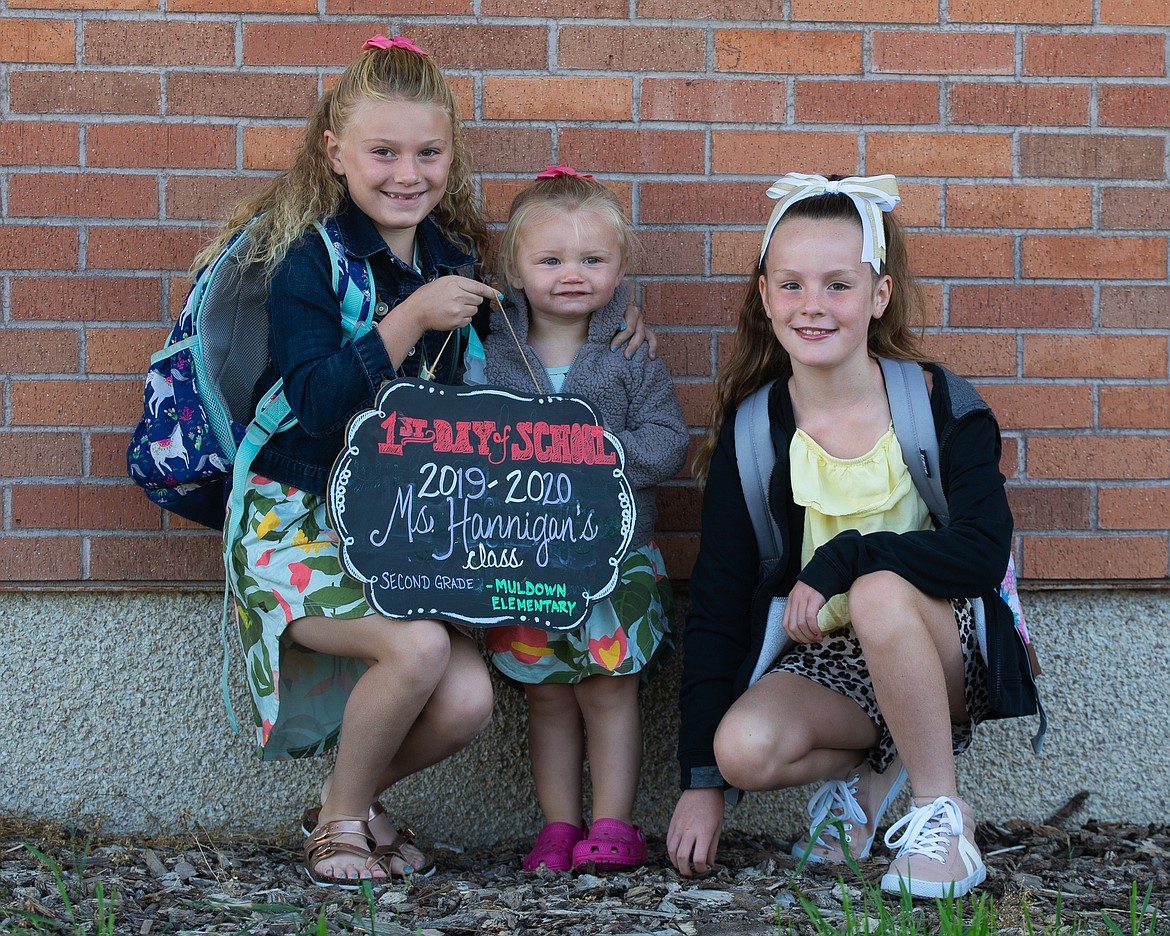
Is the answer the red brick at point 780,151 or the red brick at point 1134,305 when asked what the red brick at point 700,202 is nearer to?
the red brick at point 780,151

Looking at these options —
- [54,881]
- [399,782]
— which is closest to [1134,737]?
[399,782]

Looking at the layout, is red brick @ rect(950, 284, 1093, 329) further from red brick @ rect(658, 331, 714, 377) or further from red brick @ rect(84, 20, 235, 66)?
red brick @ rect(84, 20, 235, 66)

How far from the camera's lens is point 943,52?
3.17 metres

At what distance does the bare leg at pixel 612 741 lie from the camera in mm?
2867

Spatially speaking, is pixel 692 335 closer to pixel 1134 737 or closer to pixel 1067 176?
pixel 1067 176

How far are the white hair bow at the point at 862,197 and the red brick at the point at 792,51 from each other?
0.43 metres

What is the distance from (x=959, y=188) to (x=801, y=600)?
4.25ft

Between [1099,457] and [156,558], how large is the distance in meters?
2.50

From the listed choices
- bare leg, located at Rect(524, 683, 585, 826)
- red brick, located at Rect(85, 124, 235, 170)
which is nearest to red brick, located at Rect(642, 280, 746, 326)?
bare leg, located at Rect(524, 683, 585, 826)

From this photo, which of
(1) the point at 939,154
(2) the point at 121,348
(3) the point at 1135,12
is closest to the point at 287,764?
(2) the point at 121,348

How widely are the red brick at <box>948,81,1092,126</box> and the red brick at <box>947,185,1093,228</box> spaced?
0.18 m

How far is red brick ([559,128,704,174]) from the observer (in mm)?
3156

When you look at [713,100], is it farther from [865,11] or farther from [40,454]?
[40,454]

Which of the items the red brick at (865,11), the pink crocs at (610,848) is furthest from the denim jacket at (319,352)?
the red brick at (865,11)
